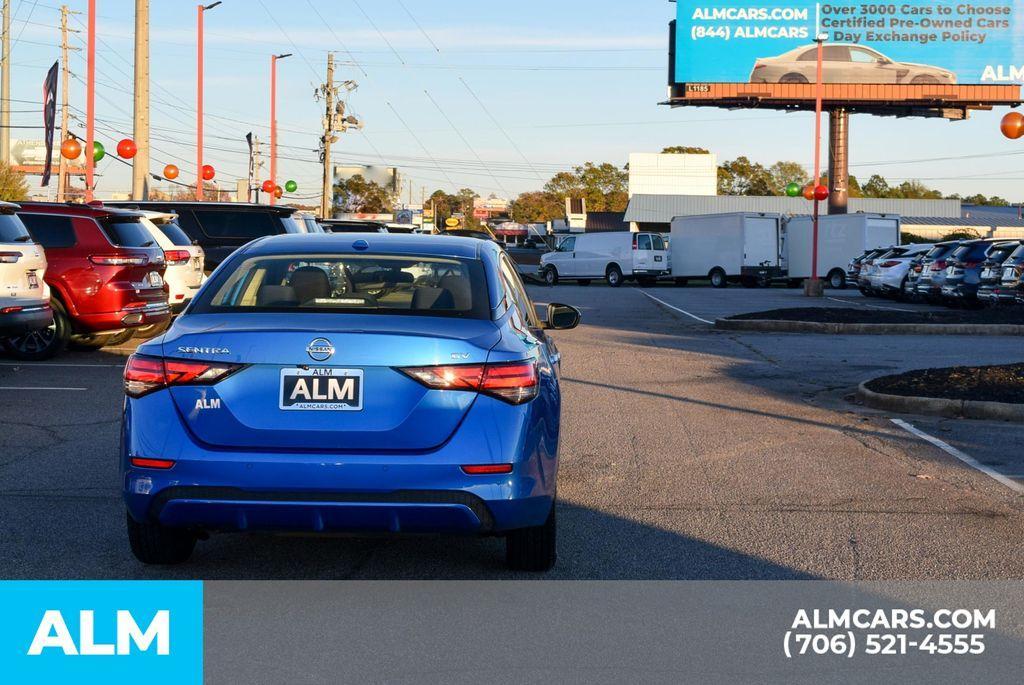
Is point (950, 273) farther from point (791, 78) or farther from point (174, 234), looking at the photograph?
point (791, 78)

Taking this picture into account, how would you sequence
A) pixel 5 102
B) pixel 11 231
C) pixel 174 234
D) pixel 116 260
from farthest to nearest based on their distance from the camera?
pixel 5 102, pixel 174 234, pixel 116 260, pixel 11 231

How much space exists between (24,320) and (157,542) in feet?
27.2

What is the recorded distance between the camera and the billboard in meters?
58.1

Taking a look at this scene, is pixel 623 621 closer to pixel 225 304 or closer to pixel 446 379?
pixel 446 379

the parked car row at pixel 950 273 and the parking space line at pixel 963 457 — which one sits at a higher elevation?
the parked car row at pixel 950 273

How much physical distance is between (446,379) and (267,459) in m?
0.80

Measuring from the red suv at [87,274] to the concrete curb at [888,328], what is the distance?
11.1 meters

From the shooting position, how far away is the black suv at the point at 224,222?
73.4ft

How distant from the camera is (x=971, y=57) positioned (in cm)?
5888

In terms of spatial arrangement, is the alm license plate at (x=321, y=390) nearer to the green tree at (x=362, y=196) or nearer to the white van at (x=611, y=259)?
the white van at (x=611, y=259)

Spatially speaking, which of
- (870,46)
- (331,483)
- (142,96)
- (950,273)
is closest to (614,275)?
(870,46)

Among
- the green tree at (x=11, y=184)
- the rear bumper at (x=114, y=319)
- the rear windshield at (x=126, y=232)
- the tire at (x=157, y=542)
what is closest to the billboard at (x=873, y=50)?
the green tree at (x=11, y=184)

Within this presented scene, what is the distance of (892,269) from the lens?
124 ft

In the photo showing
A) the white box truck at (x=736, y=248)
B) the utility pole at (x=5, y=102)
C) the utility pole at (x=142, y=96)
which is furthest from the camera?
the white box truck at (x=736, y=248)
